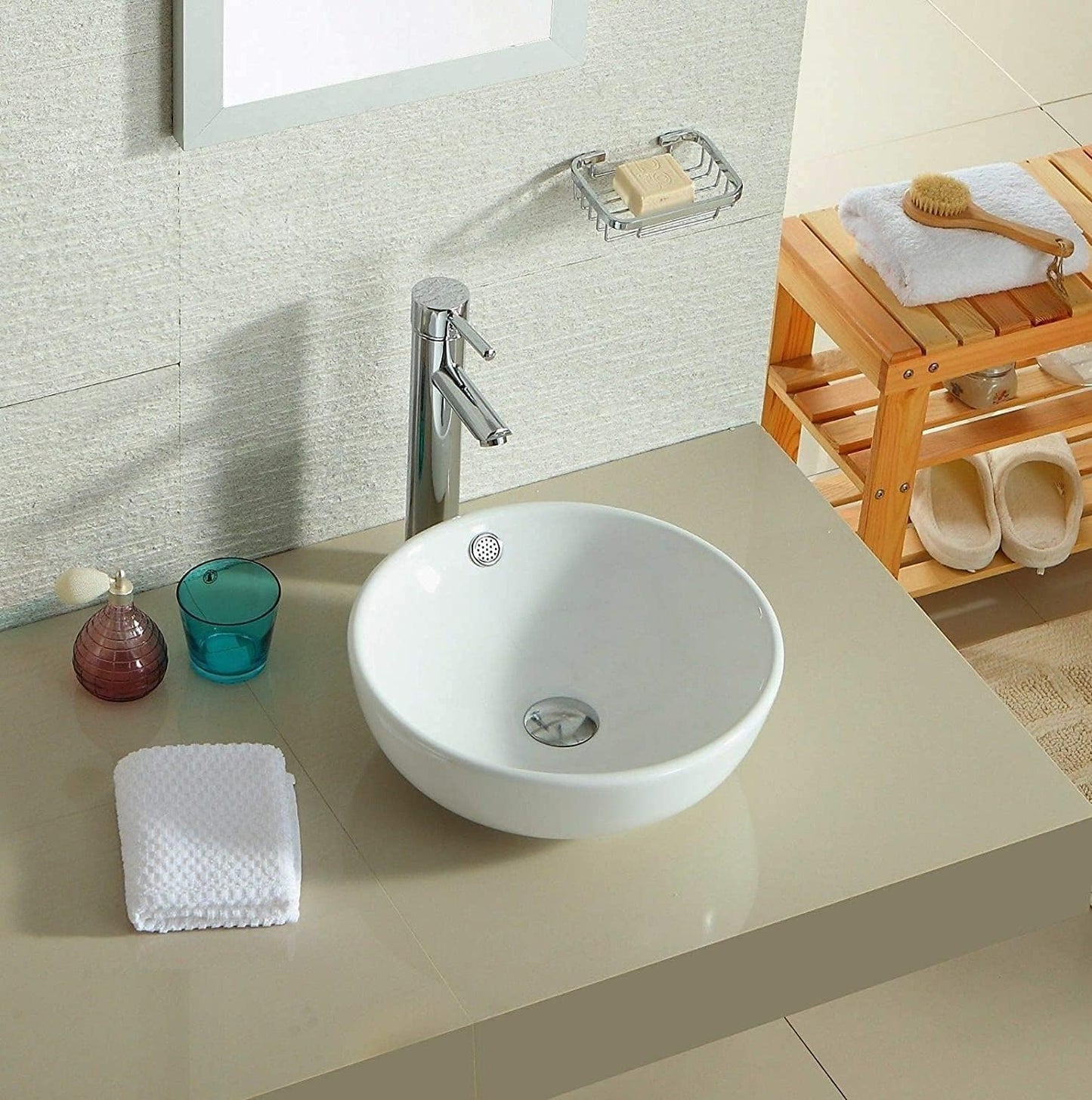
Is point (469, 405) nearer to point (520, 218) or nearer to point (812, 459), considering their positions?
point (520, 218)

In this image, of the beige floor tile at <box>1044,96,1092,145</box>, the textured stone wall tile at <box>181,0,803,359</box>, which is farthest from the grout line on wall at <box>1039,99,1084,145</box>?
the textured stone wall tile at <box>181,0,803,359</box>

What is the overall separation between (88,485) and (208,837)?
15.0 inches

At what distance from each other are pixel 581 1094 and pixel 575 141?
4.19ft

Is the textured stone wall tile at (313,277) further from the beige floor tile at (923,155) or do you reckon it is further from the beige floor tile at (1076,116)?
the beige floor tile at (1076,116)

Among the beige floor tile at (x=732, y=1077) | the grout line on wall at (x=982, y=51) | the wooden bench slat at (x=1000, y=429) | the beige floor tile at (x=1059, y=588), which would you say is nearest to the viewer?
the beige floor tile at (x=732, y=1077)

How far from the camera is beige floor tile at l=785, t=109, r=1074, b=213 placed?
3775mm

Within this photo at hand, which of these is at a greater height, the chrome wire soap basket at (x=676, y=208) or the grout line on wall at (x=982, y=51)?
the chrome wire soap basket at (x=676, y=208)

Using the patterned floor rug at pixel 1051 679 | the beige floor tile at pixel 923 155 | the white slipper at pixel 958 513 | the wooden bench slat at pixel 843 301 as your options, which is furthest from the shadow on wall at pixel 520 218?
the beige floor tile at pixel 923 155

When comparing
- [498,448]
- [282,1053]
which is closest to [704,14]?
[498,448]

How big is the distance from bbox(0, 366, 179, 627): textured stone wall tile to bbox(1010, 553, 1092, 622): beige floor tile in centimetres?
166

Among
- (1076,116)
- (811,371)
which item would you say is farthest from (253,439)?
(1076,116)

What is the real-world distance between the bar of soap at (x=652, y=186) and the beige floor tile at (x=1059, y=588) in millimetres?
1459

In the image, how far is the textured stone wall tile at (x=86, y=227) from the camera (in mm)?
1489

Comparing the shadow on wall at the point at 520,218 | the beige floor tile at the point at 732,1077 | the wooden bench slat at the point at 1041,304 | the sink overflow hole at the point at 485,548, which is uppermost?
the shadow on wall at the point at 520,218
